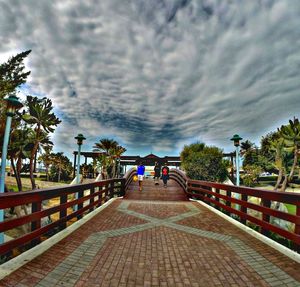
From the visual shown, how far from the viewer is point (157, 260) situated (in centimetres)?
358

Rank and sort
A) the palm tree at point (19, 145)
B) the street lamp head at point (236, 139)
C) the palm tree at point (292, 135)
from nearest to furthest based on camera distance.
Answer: the street lamp head at point (236, 139) < the palm tree at point (292, 135) < the palm tree at point (19, 145)

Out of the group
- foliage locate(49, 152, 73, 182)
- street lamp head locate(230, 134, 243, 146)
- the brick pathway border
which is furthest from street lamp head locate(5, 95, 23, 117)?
foliage locate(49, 152, 73, 182)

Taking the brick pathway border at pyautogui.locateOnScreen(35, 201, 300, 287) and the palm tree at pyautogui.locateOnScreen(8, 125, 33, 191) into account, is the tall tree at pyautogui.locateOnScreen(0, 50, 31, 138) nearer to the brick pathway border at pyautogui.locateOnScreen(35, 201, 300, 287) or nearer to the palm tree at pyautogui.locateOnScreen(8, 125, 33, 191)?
the palm tree at pyautogui.locateOnScreen(8, 125, 33, 191)

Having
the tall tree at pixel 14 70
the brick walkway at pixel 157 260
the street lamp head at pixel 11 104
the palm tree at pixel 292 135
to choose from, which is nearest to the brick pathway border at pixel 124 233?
the brick walkway at pixel 157 260

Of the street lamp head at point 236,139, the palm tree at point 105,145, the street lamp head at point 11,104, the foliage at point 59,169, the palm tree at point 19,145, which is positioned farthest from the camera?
the foliage at point 59,169

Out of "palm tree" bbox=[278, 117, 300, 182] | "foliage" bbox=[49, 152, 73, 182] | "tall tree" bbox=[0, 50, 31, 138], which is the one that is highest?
"tall tree" bbox=[0, 50, 31, 138]

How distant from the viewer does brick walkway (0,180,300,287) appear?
115 inches

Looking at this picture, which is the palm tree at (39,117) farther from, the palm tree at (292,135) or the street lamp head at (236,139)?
the palm tree at (292,135)

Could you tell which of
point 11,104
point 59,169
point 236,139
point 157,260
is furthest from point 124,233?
point 59,169

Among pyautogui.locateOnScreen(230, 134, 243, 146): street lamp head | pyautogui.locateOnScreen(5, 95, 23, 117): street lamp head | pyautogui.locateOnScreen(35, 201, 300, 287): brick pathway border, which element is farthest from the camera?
pyautogui.locateOnScreen(230, 134, 243, 146): street lamp head

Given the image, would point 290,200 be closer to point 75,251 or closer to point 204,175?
point 75,251

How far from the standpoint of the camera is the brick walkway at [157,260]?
2.93 metres

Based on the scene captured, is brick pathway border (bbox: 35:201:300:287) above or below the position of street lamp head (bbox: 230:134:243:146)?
below

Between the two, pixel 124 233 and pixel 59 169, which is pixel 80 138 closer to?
pixel 124 233
